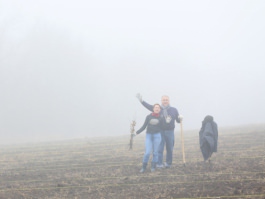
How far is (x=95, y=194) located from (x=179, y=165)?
14.3 ft

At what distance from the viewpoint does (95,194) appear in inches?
372

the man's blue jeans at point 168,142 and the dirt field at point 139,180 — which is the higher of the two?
the man's blue jeans at point 168,142

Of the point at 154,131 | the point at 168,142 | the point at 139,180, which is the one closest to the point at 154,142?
the point at 154,131

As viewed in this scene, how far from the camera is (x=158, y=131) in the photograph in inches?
475

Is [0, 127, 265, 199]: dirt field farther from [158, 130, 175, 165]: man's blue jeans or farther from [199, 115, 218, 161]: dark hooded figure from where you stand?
[199, 115, 218, 161]: dark hooded figure

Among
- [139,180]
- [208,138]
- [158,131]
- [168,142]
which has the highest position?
[158,131]

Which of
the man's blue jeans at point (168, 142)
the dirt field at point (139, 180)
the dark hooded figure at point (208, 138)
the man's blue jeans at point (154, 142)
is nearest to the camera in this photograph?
the dirt field at point (139, 180)

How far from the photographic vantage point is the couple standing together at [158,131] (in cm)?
1201

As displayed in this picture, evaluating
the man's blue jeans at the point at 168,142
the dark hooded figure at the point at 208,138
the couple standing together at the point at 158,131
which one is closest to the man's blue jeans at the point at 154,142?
the couple standing together at the point at 158,131

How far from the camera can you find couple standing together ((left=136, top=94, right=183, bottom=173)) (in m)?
12.0

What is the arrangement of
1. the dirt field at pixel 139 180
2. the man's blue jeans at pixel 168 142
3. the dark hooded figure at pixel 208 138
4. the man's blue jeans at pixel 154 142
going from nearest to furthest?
the dirt field at pixel 139 180 < the dark hooded figure at pixel 208 138 < the man's blue jeans at pixel 154 142 < the man's blue jeans at pixel 168 142

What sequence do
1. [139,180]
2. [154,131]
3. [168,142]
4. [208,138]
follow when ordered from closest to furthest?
1. [139,180]
2. [208,138]
3. [154,131]
4. [168,142]

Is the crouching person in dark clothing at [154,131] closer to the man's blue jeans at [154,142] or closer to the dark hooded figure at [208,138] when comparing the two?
the man's blue jeans at [154,142]

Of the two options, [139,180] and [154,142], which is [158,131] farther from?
[139,180]
